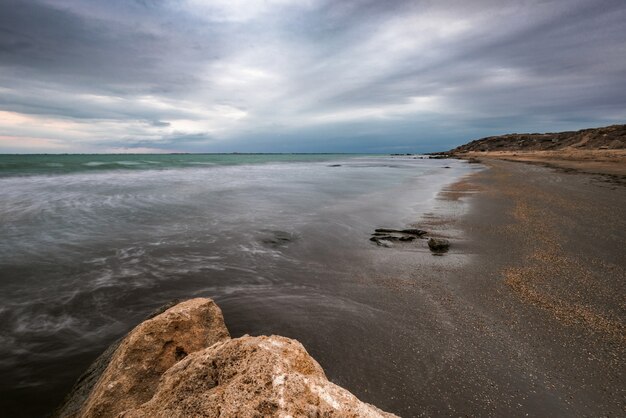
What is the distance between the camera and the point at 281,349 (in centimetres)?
207

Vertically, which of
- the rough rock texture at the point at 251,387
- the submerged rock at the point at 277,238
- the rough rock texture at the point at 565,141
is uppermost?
the rough rock texture at the point at 565,141

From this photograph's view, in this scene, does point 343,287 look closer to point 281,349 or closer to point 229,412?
point 281,349

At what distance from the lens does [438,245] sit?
7738 mm

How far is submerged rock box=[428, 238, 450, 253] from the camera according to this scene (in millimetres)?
7648

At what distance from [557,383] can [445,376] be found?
1.14 meters

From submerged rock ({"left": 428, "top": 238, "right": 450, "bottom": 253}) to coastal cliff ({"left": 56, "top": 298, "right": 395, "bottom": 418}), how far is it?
6.18 meters

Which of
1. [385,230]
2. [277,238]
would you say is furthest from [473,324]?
[277,238]

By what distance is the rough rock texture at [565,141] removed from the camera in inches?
2339

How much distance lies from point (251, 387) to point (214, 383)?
1.17 feet

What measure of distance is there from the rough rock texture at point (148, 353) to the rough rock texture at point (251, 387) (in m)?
0.89

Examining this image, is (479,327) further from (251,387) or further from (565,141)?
(565,141)

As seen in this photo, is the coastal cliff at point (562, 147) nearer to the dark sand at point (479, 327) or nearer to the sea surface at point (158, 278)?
the dark sand at point (479, 327)

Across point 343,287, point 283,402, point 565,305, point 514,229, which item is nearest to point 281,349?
point 283,402

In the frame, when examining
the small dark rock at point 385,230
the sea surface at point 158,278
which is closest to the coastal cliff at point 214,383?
the sea surface at point 158,278
